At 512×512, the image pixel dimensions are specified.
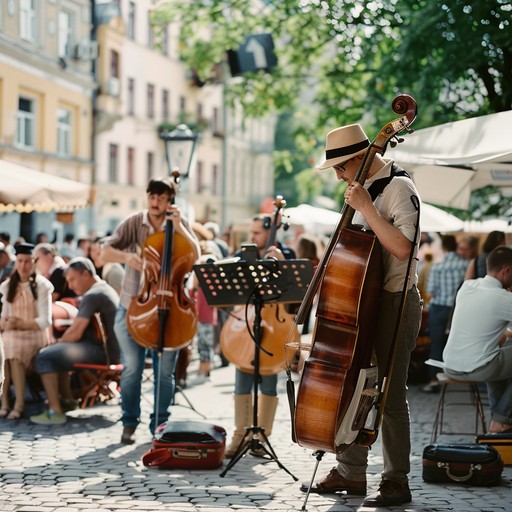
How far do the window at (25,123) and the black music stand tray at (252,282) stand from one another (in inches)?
995

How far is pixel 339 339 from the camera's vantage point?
19.6ft

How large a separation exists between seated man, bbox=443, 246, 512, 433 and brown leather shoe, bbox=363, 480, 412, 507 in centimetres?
260

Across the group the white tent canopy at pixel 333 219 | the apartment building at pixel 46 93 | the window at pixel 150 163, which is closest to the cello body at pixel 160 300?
the white tent canopy at pixel 333 219

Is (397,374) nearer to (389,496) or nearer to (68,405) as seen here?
(389,496)

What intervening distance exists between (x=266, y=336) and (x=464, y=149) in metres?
2.31

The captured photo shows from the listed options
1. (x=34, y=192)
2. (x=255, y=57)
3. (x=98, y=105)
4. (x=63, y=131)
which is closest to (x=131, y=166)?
(x=98, y=105)

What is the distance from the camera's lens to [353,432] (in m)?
6.02

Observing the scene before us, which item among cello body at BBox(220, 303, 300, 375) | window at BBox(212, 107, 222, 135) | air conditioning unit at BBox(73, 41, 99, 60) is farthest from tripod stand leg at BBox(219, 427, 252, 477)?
window at BBox(212, 107, 222, 135)

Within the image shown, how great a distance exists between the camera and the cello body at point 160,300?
852cm

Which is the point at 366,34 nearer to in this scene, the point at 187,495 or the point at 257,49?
the point at 257,49

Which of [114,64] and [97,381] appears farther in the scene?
[114,64]

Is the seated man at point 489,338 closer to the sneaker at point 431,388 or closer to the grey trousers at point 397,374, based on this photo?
the grey trousers at point 397,374

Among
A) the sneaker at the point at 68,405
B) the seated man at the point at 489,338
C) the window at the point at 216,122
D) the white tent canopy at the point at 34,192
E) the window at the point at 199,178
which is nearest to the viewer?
the seated man at the point at 489,338

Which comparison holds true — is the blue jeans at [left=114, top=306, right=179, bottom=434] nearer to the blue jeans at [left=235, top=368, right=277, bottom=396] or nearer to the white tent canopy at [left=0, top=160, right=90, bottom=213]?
the blue jeans at [left=235, top=368, right=277, bottom=396]
